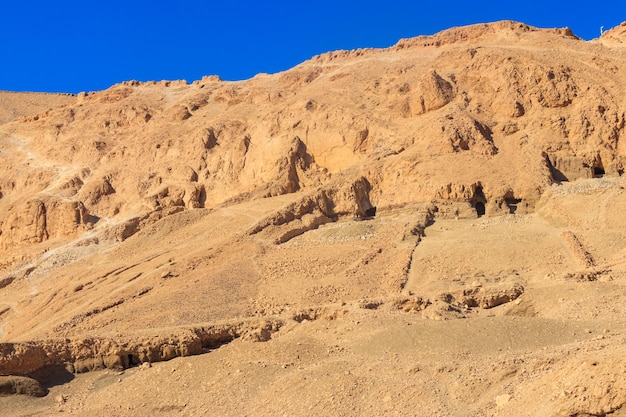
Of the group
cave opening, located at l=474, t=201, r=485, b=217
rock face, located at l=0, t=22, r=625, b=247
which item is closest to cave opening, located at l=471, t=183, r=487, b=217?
cave opening, located at l=474, t=201, r=485, b=217

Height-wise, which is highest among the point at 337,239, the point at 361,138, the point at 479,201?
the point at 361,138

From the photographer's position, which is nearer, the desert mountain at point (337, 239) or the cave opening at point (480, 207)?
the desert mountain at point (337, 239)

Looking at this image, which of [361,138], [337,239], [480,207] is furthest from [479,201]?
[361,138]

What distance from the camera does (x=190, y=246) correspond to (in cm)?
2208

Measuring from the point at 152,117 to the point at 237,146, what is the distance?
8194 millimetres

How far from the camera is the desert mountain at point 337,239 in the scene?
11.6 meters

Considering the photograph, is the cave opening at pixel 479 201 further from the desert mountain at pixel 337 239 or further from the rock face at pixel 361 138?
the rock face at pixel 361 138

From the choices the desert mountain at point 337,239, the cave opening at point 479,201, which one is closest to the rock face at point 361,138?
the desert mountain at point 337,239

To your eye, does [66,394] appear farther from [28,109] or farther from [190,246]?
[28,109]

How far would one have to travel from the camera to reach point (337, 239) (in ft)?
69.8

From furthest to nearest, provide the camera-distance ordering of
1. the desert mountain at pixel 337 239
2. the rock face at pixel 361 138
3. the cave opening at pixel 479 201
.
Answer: the rock face at pixel 361 138 < the cave opening at pixel 479 201 < the desert mountain at pixel 337 239

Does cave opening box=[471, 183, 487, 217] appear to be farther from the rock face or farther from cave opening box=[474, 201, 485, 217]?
the rock face

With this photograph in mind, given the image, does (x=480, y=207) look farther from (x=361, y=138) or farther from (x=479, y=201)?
(x=361, y=138)

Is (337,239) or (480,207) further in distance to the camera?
(480,207)
